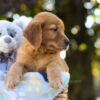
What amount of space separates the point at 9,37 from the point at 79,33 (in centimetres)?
354

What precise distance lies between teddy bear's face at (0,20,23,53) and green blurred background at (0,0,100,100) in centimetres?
304

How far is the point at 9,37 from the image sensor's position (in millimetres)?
2551

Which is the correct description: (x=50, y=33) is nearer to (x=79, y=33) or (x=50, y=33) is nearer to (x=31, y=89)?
(x=31, y=89)

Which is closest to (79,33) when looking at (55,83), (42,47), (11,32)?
(11,32)

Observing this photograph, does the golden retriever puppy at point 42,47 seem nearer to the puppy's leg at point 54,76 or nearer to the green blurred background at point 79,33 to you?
the puppy's leg at point 54,76

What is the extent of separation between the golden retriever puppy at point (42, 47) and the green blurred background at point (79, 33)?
10.7 feet

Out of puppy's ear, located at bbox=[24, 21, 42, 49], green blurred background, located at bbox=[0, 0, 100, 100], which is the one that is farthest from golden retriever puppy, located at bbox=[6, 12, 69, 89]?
green blurred background, located at bbox=[0, 0, 100, 100]

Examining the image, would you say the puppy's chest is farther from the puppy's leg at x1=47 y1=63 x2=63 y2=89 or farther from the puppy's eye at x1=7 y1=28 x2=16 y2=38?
the puppy's eye at x1=7 y1=28 x2=16 y2=38

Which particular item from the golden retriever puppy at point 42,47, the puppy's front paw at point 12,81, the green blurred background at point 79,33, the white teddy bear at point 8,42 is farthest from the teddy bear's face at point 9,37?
the green blurred background at point 79,33

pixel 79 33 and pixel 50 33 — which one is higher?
pixel 50 33

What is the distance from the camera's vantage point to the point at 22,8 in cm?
554

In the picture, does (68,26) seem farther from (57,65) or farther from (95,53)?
(57,65)

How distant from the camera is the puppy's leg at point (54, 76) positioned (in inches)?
91.1

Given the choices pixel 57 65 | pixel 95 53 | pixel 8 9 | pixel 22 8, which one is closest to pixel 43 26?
pixel 57 65
